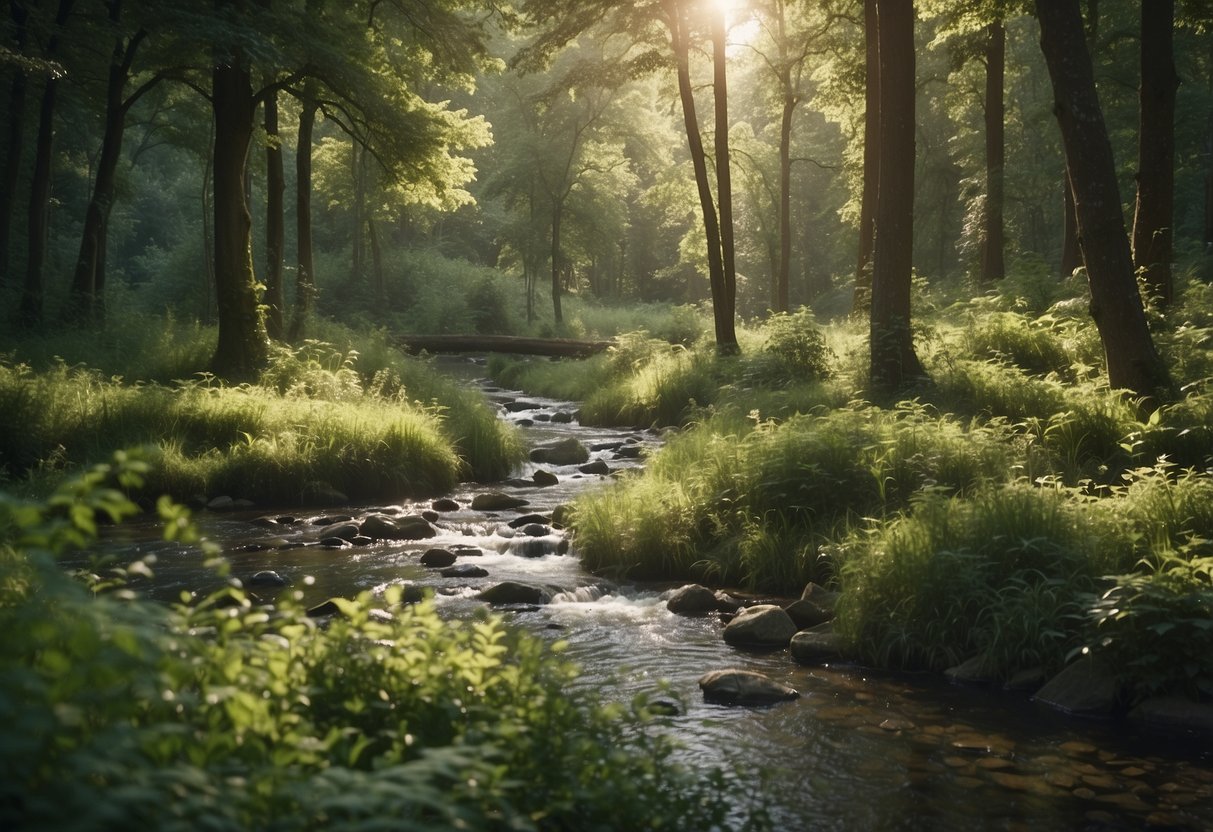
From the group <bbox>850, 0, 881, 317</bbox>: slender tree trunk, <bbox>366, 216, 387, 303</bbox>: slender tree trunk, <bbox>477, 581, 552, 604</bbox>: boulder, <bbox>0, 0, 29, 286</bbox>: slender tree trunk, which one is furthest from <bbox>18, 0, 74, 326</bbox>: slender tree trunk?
<bbox>366, 216, 387, 303</bbox>: slender tree trunk

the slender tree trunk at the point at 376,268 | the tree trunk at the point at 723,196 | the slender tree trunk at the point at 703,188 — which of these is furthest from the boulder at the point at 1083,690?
the slender tree trunk at the point at 376,268

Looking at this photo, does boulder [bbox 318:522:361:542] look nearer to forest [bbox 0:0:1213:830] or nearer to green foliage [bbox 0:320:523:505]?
forest [bbox 0:0:1213:830]

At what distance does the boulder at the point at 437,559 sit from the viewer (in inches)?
391

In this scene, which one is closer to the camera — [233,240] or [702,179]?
[233,240]

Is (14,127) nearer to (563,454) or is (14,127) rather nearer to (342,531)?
(563,454)

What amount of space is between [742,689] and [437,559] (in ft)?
13.9

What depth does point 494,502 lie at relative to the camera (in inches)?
505

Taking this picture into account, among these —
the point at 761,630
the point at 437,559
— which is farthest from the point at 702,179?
the point at 761,630

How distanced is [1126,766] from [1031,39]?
Result: 1698 inches

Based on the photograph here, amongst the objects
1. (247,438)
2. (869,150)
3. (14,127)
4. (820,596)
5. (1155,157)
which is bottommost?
(820,596)

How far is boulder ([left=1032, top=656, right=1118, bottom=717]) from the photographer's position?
622 cm

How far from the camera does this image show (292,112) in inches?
1134

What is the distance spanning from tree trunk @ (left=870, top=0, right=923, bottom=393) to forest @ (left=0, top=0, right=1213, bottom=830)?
0.05 metres

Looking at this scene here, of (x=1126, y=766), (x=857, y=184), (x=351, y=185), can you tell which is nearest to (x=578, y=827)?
(x=1126, y=766)
